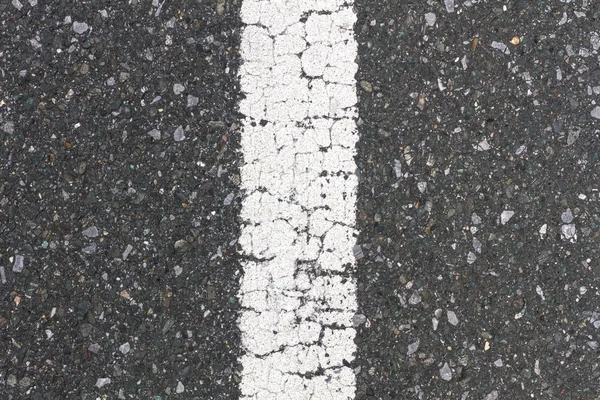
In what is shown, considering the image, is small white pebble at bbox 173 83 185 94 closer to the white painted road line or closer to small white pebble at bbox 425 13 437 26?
the white painted road line

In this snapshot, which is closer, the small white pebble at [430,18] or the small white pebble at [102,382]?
the small white pebble at [102,382]

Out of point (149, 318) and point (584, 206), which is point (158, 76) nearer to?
point (149, 318)

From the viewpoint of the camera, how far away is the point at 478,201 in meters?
2.14

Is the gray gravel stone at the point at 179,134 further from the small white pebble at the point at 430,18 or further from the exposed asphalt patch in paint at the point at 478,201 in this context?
the small white pebble at the point at 430,18

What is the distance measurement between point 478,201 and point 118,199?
129cm

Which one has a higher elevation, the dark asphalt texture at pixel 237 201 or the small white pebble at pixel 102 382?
the dark asphalt texture at pixel 237 201

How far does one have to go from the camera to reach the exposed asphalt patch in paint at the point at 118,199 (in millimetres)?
2064

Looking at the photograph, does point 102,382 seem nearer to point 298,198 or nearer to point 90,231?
point 90,231

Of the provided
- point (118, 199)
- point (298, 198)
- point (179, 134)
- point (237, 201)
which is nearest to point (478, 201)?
point (298, 198)

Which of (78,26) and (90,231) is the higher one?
(78,26)

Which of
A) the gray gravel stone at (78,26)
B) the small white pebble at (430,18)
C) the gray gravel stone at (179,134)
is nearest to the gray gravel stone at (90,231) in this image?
the gray gravel stone at (179,134)

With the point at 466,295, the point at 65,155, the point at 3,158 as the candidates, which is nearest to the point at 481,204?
the point at 466,295

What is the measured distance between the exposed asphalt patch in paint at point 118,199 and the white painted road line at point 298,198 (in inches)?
2.7

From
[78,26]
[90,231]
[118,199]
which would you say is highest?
[78,26]
